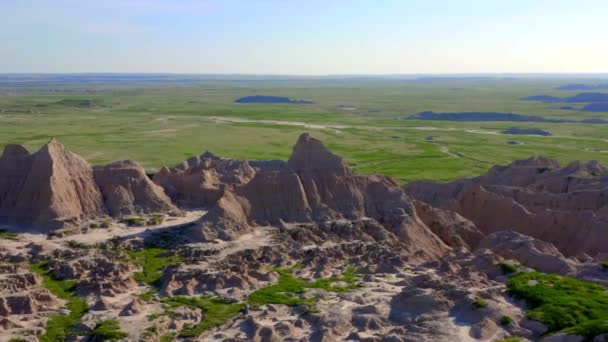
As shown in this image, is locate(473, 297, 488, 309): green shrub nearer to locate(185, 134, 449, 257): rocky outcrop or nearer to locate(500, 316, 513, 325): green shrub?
locate(500, 316, 513, 325): green shrub

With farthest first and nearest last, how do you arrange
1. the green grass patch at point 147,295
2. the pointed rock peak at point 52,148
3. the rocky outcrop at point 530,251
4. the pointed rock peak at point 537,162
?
the pointed rock peak at point 537,162
the pointed rock peak at point 52,148
the rocky outcrop at point 530,251
the green grass patch at point 147,295

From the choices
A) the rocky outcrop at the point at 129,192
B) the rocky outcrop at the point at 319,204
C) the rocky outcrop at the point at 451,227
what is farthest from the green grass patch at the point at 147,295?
the rocky outcrop at the point at 451,227

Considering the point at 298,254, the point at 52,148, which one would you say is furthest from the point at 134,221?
the point at 298,254

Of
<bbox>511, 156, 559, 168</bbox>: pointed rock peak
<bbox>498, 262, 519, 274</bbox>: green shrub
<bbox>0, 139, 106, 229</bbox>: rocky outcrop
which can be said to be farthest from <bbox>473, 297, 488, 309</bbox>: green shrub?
<bbox>511, 156, 559, 168</bbox>: pointed rock peak

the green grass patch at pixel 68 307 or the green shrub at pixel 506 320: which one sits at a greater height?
the green shrub at pixel 506 320

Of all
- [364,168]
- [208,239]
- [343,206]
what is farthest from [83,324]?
[364,168]

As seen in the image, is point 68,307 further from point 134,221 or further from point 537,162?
point 537,162

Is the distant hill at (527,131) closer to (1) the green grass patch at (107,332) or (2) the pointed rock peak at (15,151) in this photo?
(2) the pointed rock peak at (15,151)
